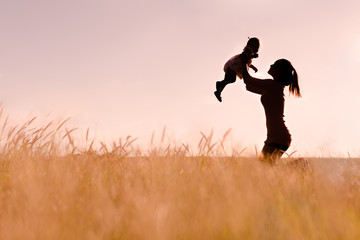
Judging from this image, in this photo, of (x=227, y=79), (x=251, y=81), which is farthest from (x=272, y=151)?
(x=227, y=79)

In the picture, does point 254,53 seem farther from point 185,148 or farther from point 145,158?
point 145,158

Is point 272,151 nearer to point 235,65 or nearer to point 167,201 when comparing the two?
point 235,65

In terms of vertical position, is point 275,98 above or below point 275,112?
above

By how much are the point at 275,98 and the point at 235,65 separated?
55cm

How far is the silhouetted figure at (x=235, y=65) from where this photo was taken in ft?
14.0

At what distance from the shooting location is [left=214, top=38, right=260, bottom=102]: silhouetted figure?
4254 millimetres

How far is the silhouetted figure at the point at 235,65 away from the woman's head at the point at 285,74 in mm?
273

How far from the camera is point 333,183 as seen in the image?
3.07 meters

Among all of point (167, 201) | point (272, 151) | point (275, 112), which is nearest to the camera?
point (167, 201)

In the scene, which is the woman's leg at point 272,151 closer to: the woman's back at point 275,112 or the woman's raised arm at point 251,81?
the woman's back at point 275,112

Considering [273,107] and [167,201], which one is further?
[273,107]

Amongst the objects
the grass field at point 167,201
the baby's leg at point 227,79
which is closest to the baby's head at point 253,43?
the baby's leg at point 227,79

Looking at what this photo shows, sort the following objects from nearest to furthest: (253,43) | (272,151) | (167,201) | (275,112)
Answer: (167,201), (272,151), (275,112), (253,43)

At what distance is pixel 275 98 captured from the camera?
4.25 metres
